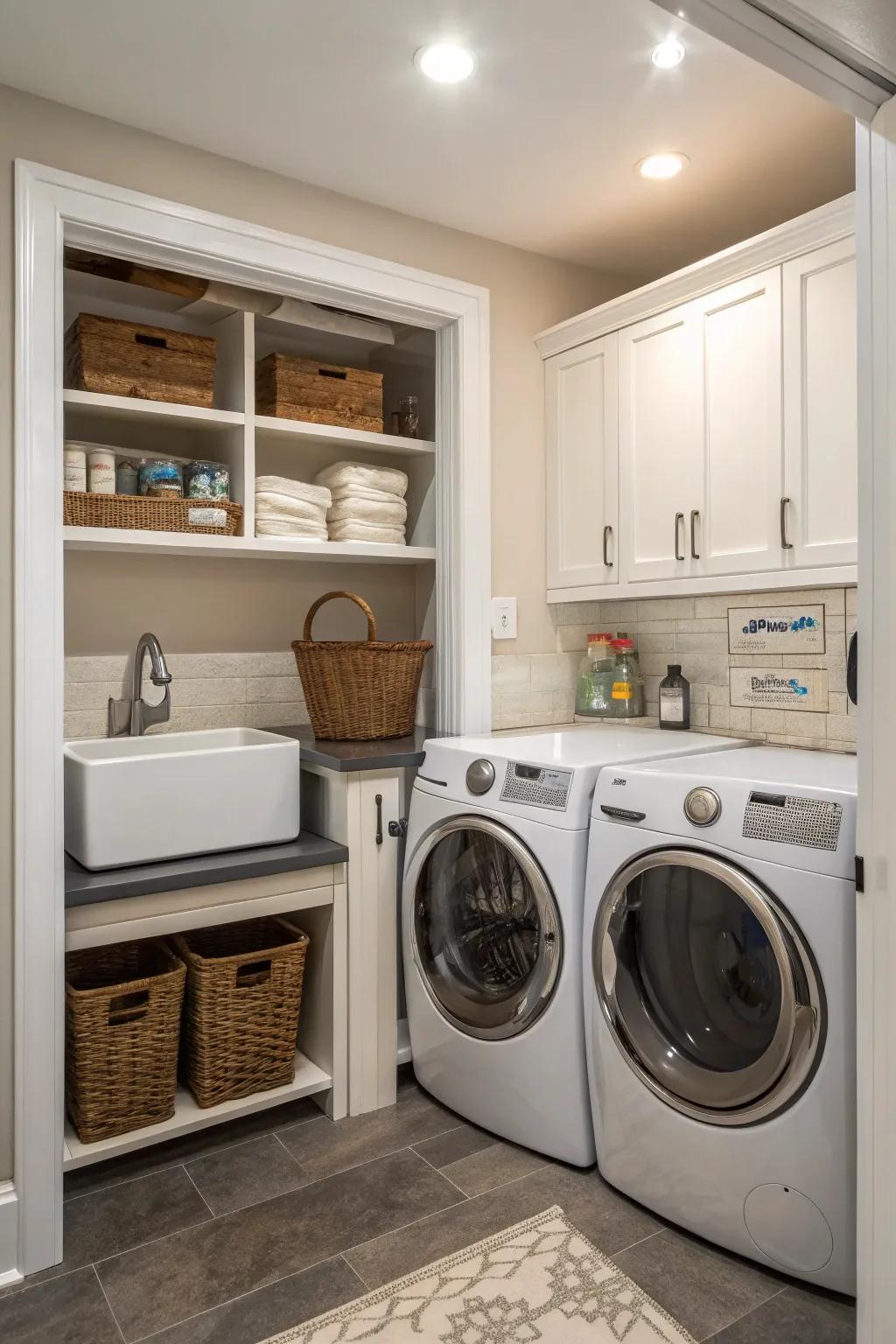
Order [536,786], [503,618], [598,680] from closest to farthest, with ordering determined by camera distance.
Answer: [536,786] → [503,618] → [598,680]

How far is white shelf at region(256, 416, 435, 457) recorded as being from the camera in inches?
102

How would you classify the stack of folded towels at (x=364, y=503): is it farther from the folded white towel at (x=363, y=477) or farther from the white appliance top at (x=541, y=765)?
the white appliance top at (x=541, y=765)

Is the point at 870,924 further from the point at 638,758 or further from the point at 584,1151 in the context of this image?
the point at 584,1151

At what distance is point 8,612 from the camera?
1869 mm

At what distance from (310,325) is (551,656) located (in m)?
1.23

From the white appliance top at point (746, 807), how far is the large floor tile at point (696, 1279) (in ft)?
2.60

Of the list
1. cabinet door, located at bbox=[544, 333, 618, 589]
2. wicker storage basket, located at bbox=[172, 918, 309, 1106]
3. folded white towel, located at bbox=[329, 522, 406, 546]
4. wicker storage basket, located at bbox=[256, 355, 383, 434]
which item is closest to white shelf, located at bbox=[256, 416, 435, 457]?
wicker storage basket, located at bbox=[256, 355, 383, 434]

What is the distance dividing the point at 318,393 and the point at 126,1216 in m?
2.14

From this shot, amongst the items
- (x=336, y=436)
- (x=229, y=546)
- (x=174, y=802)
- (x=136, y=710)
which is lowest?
(x=174, y=802)

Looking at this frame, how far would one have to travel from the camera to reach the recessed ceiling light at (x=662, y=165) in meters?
2.22

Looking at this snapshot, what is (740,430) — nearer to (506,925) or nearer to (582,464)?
(582,464)

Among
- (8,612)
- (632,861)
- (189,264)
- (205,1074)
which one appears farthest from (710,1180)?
(189,264)

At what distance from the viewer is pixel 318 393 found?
8.89 ft

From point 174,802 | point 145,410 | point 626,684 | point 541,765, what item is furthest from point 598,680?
point 145,410
